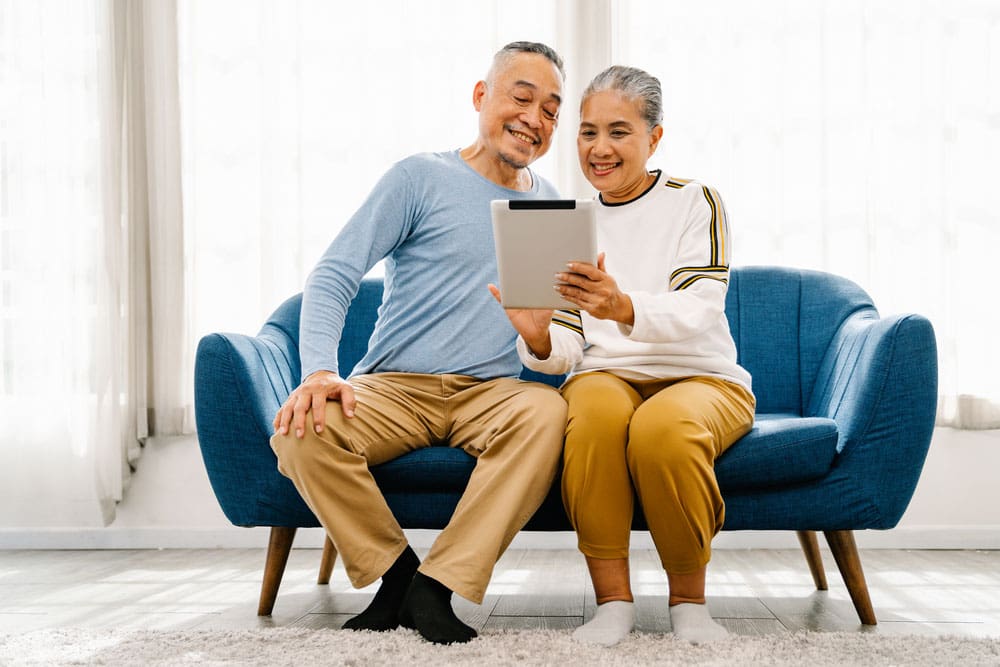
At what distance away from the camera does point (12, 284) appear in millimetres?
2857

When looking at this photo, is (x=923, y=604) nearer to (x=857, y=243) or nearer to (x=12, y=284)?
(x=857, y=243)

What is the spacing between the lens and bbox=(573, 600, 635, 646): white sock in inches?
59.6

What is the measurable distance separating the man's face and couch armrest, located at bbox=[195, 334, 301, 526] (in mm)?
723

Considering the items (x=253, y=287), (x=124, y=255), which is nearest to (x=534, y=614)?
(x=253, y=287)

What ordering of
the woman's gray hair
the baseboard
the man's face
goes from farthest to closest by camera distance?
1. the baseboard
2. the man's face
3. the woman's gray hair

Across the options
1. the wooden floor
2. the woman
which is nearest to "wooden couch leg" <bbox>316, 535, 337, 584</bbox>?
the wooden floor

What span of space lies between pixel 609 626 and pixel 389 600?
1.30 feet

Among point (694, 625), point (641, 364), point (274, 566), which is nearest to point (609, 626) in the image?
point (694, 625)

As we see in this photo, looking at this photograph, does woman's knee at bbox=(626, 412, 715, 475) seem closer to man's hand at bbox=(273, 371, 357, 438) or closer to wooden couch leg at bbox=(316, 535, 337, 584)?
man's hand at bbox=(273, 371, 357, 438)

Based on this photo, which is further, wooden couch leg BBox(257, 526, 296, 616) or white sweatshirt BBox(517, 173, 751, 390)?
wooden couch leg BBox(257, 526, 296, 616)

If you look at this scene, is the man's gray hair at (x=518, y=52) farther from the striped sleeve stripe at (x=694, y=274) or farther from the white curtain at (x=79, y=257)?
the white curtain at (x=79, y=257)

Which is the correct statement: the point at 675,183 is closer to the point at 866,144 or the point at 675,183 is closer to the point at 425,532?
the point at 866,144

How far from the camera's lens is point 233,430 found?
1.78 meters

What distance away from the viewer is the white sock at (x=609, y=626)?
1.51m
